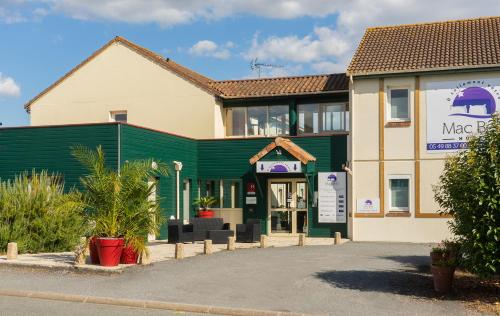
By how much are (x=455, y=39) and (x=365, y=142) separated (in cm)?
545

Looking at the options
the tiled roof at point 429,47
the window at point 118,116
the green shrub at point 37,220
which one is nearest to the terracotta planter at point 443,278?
the green shrub at point 37,220

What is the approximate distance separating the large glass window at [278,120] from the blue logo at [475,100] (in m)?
7.19

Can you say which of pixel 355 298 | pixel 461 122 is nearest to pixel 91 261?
pixel 355 298

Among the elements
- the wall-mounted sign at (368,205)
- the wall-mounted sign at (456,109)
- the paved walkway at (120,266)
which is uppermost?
the wall-mounted sign at (456,109)

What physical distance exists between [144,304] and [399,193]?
564 inches

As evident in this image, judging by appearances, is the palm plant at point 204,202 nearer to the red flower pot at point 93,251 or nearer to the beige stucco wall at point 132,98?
the beige stucco wall at point 132,98

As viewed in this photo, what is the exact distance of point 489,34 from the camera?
2367 centimetres

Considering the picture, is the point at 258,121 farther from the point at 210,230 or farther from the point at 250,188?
the point at 210,230

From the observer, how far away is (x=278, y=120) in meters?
26.6

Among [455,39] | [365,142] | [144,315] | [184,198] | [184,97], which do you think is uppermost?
[455,39]

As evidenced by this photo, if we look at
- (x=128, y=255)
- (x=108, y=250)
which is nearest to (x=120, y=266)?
(x=108, y=250)

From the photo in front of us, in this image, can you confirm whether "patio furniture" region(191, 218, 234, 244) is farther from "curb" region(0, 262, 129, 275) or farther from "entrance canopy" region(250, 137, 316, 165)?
"curb" region(0, 262, 129, 275)

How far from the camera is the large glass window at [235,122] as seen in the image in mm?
27094

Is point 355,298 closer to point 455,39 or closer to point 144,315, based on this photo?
point 144,315
